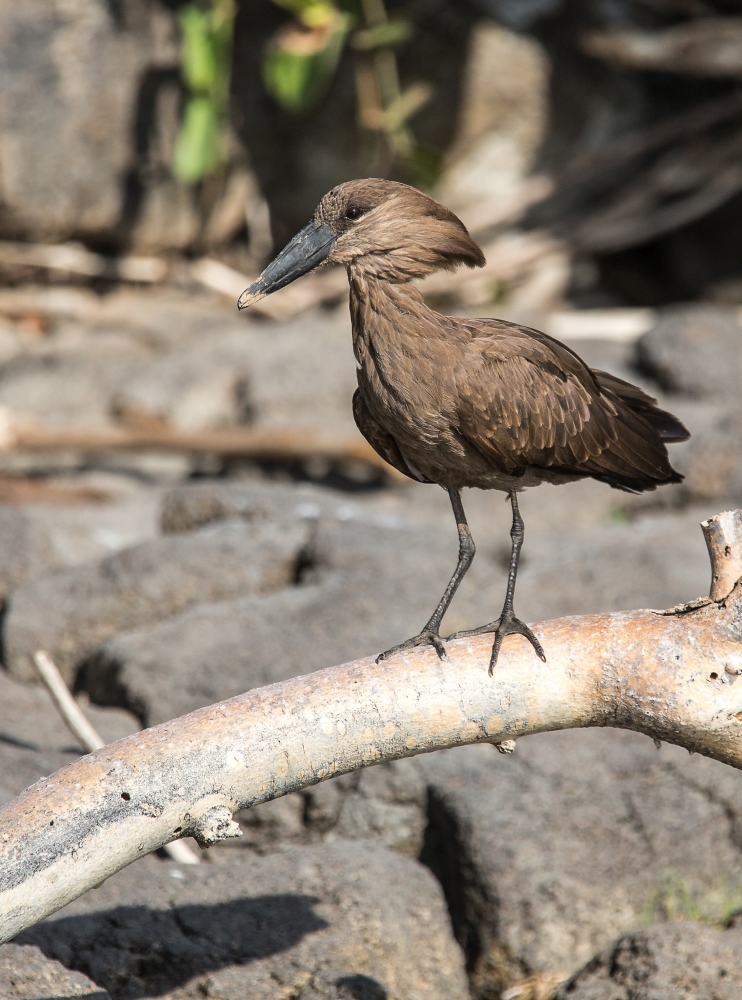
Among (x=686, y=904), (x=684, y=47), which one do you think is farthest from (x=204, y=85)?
(x=686, y=904)

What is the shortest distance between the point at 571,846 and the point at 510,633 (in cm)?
132

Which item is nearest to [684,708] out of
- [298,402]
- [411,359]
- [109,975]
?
[411,359]

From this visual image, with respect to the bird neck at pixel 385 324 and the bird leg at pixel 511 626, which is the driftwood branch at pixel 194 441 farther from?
the bird neck at pixel 385 324

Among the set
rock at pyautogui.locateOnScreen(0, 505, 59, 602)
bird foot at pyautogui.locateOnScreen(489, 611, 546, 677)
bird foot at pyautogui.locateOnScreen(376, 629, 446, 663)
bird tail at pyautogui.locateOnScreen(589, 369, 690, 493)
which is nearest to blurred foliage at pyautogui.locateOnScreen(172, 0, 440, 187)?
rock at pyautogui.locateOnScreen(0, 505, 59, 602)

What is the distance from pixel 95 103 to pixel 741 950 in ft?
24.7

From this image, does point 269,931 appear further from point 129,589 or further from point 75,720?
point 129,589

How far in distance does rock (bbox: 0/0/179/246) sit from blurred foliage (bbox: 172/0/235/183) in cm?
37

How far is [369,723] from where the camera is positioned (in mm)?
2738

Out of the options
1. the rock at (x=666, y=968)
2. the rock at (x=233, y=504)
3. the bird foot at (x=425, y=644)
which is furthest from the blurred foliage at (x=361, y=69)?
the rock at (x=666, y=968)

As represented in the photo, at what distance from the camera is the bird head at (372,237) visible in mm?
3109

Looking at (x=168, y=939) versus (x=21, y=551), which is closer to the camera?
(x=168, y=939)

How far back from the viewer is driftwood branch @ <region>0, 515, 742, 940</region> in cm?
259

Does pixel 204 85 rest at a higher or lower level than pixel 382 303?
lower

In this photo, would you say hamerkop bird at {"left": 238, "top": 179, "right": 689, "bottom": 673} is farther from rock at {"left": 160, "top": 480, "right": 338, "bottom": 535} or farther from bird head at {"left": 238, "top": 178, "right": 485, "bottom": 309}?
rock at {"left": 160, "top": 480, "right": 338, "bottom": 535}
